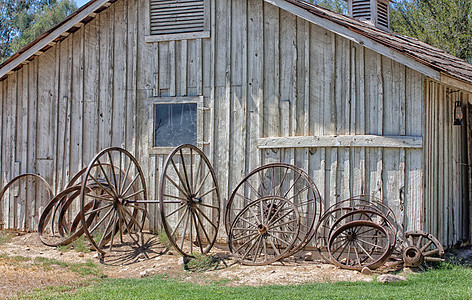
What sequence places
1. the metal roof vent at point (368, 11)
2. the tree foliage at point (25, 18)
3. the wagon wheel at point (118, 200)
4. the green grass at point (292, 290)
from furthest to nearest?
the tree foliage at point (25, 18), the metal roof vent at point (368, 11), the wagon wheel at point (118, 200), the green grass at point (292, 290)

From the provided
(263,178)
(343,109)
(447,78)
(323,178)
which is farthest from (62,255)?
(447,78)

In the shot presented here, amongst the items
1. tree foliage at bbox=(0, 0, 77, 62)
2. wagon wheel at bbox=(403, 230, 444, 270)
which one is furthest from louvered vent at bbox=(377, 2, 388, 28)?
tree foliage at bbox=(0, 0, 77, 62)

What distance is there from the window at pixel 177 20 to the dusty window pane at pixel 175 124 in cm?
138

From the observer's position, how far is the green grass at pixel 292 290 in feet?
22.6

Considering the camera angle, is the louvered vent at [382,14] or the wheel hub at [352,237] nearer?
the wheel hub at [352,237]

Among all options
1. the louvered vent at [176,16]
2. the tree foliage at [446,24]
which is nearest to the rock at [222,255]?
the louvered vent at [176,16]

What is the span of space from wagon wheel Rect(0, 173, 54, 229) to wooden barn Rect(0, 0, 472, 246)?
5.3 inches

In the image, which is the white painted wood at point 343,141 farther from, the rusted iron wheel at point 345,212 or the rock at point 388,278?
the rock at point 388,278

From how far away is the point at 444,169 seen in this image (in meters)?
10.0

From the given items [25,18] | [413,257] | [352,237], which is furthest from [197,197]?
[25,18]

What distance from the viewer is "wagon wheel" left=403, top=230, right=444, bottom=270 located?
329 inches

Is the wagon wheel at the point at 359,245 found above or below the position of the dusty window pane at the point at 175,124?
below

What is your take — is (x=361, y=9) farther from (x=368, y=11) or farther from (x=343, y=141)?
(x=343, y=141)

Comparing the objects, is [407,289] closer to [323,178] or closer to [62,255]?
[323,178]
